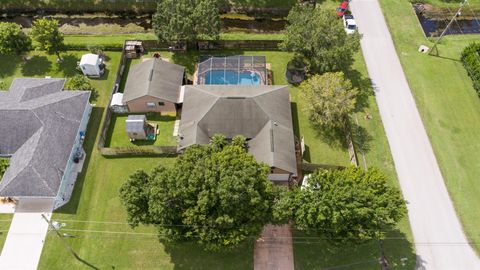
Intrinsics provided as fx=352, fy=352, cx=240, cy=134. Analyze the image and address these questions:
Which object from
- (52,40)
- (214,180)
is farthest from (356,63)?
(52,40)

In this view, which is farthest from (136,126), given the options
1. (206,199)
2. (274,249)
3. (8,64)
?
(8,64)

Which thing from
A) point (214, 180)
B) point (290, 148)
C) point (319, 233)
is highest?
point (290, 148)

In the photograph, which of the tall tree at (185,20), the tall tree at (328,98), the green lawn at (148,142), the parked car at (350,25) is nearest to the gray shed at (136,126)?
the green lawn at (148,142)

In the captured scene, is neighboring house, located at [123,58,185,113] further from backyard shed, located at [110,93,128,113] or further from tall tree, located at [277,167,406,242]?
tall tree, located at [277,167,406,242]

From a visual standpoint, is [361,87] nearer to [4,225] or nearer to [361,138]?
[361,138]

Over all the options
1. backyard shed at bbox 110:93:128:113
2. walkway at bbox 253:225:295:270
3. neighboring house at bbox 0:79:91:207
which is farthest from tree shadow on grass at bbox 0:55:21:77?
walkway at bbox 253:225:295:270

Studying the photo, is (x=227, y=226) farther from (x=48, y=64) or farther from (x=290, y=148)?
(x=48, y=64)
